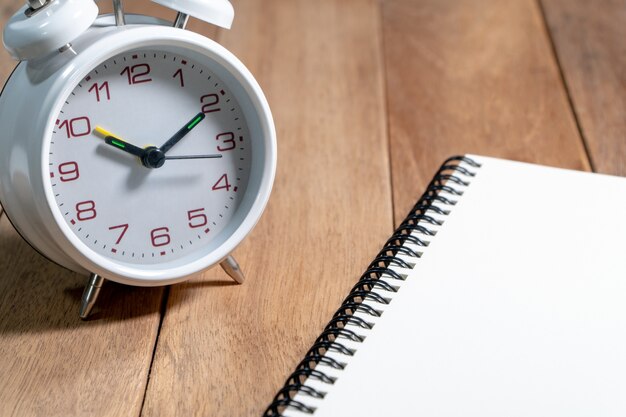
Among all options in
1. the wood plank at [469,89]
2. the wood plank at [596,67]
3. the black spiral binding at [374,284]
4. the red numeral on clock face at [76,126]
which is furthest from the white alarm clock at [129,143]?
the wood plank at [596,67]

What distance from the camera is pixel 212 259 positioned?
1032 millimetres

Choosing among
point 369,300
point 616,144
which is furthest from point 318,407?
point 616,144

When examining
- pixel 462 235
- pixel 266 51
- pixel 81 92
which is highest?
pixel 81 92

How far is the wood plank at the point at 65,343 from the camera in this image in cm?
93

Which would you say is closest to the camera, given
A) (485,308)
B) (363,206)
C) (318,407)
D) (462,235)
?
(318,407)

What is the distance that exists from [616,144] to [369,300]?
1.99 feet

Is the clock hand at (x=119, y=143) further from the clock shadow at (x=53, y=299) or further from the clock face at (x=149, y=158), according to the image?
the clock shadow at (x=53, y=299)

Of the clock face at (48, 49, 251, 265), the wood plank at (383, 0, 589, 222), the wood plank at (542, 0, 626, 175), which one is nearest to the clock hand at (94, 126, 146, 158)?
the clock face at (48, 49, 251, 265)

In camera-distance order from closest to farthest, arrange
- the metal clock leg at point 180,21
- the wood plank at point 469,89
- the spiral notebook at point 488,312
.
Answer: the spiral notebook at point 488,312 < the metal clock leg at point 180,21 < the wood plank at point 469,89

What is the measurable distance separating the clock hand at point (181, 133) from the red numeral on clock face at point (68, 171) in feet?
0.30

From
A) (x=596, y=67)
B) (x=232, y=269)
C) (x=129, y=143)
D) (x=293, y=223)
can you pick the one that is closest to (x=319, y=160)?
(x=293, y=223)

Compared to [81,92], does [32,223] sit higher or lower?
lower

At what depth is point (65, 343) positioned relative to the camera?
1.00 meters

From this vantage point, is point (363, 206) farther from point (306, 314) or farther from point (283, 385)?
point (283, 385)
